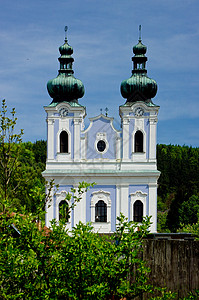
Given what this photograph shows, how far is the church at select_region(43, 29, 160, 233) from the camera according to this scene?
98.6 ft

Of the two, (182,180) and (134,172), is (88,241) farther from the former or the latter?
(182,180)

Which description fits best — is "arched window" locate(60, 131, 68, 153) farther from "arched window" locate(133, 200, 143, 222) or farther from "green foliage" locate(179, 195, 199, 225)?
"green foliage" locate(179, 195, 199, 225)

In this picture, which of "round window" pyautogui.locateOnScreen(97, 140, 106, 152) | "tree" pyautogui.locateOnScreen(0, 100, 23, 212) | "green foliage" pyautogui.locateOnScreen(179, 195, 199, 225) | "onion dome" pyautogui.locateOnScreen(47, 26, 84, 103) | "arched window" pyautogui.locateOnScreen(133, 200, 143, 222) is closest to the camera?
"tree" pyautogui.locateOnScreen(0, 100, 23, 212)

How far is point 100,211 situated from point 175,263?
21.0 meters

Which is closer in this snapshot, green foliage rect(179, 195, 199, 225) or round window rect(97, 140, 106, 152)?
round window rect(97, 140, 106, 152)

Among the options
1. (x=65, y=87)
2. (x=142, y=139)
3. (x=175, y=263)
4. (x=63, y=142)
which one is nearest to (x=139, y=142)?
(x=142, y=139)

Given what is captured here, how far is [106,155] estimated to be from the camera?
30828 millimetres

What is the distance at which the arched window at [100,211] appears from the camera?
99.0ft

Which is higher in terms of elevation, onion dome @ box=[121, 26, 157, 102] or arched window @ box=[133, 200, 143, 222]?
onion dome @ box=[121, 26, 157, 102]

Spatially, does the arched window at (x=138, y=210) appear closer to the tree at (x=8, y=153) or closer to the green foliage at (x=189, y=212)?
the green foliage at (x=189, y=212)

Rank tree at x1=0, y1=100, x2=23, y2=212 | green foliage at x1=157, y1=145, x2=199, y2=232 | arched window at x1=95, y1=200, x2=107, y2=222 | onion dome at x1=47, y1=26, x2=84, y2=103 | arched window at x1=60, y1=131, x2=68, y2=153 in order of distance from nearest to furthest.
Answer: tree at x1=0, y1=100, x2=23, y2=212 → arched window at x1=95, y1=200, x2=107, y2=222 → arched window at x1=60, y1=131, x2=68, y2=153 → onion dome at x1=47, y1=26, x2=84, y2=103 → green foliage at x1=157, y1=145, x2=199, y2=232

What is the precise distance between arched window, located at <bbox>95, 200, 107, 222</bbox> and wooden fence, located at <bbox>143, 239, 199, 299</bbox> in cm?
2065

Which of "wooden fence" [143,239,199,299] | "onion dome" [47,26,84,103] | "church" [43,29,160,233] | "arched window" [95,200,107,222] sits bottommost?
"wooden fence" [143,239,199,299]

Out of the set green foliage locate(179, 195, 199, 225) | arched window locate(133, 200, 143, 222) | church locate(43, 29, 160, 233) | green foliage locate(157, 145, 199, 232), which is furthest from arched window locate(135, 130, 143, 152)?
green foliage locate(157, 145, 199, 232)
